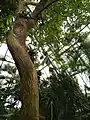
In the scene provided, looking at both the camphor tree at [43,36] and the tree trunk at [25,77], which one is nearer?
the tree trunk at [25,77]

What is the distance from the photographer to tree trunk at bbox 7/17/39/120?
12.2 feet

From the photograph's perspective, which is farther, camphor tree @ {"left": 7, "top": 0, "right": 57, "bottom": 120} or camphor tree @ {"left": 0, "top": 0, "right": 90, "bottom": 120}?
camphor tree @ {"left": 0, "top": 0, "right": 90, "bottom": 120}

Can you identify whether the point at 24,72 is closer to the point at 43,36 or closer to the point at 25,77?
the point at 25,77

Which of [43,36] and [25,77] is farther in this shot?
[43,36]

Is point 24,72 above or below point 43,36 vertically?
below

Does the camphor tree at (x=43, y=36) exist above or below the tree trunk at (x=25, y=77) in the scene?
above

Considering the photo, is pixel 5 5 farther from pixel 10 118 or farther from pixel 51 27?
pixel 10 118

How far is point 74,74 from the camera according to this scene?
27.3 ft

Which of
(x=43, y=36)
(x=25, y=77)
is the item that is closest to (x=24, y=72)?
(x=25, y=77)

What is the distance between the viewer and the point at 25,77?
3.97 metres

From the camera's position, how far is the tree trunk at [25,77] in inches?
147

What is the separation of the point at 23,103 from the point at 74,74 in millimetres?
4663

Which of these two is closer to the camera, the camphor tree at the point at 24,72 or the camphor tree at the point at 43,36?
the camphor tree at the point at 24,72

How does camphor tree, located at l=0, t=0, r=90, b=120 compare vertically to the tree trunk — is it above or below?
above
